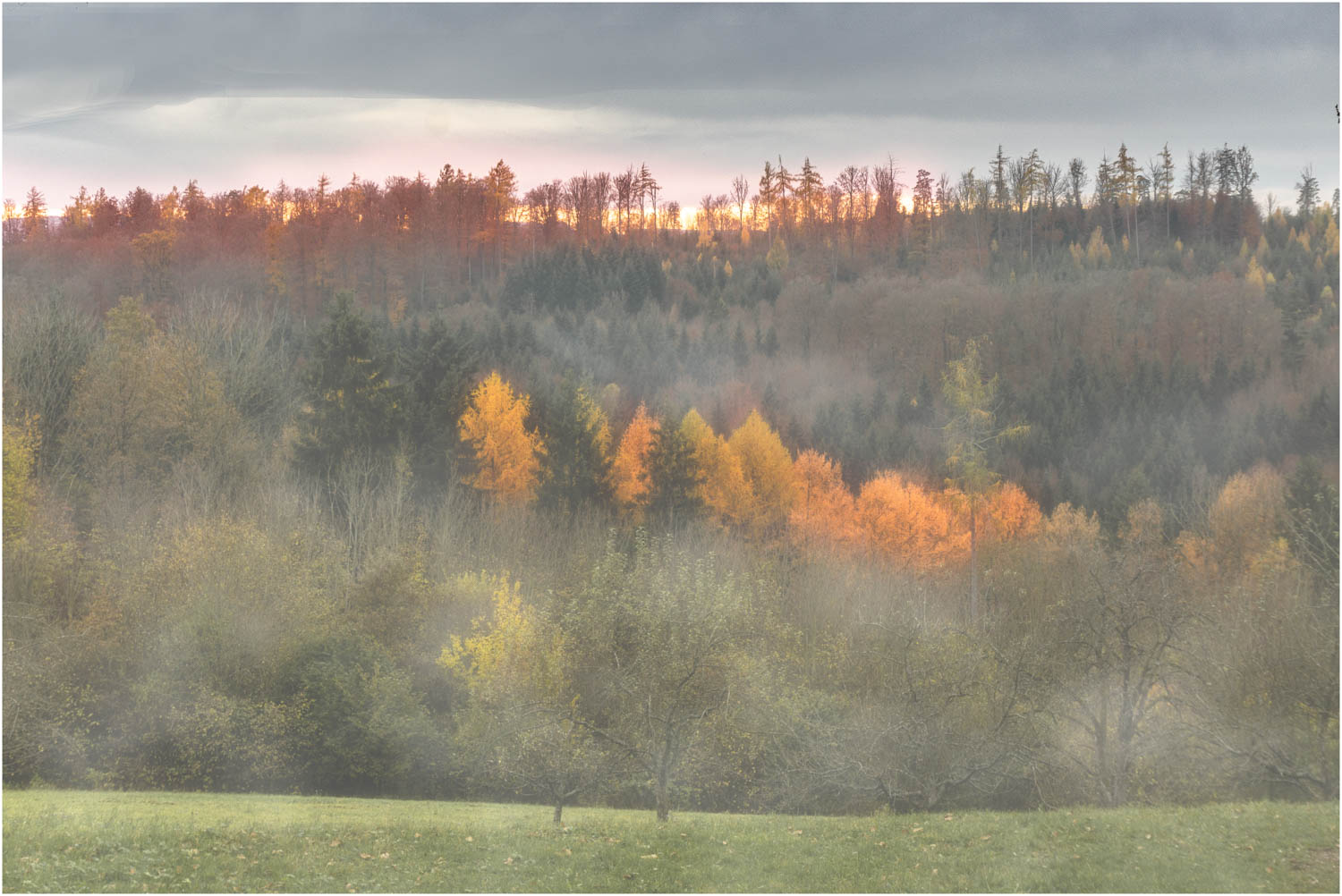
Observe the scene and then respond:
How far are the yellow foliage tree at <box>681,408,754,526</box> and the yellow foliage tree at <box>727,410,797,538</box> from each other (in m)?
0.52

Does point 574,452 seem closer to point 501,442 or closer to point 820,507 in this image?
point 501,442

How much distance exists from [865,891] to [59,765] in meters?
14.3

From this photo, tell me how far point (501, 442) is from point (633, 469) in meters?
5.69

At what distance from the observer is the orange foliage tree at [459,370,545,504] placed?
A: 32625 mm

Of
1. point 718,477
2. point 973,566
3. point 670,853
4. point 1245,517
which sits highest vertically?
point 718,477

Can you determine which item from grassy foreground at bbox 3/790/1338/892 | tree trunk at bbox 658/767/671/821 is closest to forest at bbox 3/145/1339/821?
tree trunk at bbox 658/767/671/821

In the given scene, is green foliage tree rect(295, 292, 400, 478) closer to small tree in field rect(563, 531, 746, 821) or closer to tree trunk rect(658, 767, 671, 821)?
small tree in field rect(563, 531, 746, 821)

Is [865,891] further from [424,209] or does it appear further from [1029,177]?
[1029,177]

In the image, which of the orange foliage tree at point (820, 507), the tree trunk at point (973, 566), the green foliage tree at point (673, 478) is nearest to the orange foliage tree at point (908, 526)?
the tree trunk at point (973, 566)

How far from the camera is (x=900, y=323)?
3838 centimetres

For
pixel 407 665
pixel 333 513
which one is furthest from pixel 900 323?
pixel 407 665

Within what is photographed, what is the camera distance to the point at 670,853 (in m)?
12.1

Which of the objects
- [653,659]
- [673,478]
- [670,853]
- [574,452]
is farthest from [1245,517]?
[670,853]

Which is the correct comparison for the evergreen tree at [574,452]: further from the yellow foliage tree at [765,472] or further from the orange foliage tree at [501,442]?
the yellow foliage tree at [765,472]
